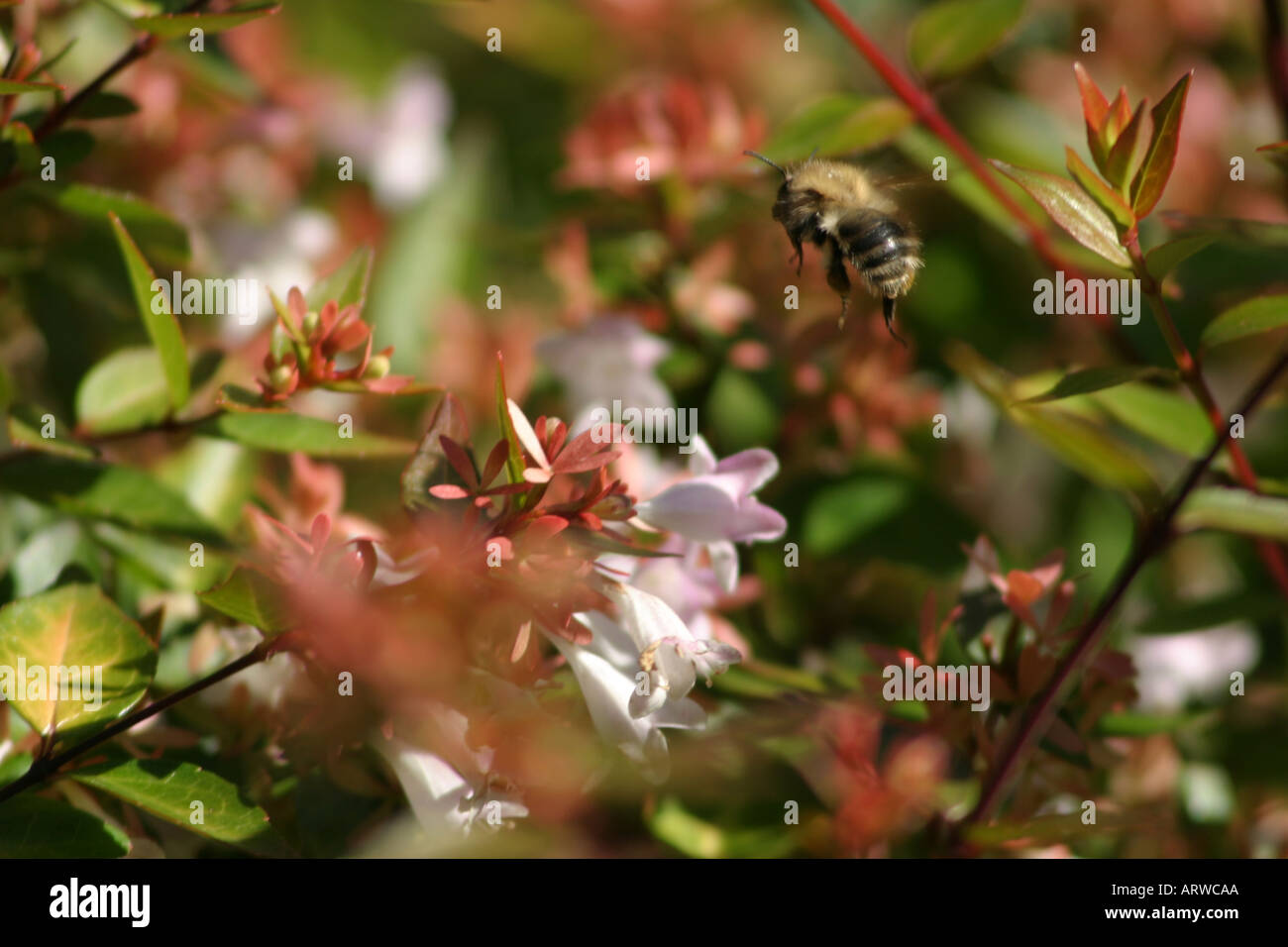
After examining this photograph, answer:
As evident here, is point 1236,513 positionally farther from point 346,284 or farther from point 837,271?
point 346,284

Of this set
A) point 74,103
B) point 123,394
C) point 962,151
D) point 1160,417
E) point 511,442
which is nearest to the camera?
point 511,442

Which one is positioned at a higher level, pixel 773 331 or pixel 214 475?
pixel 773 331

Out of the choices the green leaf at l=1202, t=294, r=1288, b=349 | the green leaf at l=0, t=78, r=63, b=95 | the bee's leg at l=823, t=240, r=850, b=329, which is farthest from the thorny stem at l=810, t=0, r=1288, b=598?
the green leaf at l=0, t=78, r=63, b=95

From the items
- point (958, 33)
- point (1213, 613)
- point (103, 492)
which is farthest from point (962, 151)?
point (103, 492)

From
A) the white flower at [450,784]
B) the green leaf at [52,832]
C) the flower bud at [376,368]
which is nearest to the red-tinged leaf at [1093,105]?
the flower bud at [376,368]

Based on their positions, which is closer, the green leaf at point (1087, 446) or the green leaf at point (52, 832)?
the green leaf at point (52, 832)

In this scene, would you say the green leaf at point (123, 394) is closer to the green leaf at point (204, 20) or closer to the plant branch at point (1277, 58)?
the green leaf at point (204, 20)

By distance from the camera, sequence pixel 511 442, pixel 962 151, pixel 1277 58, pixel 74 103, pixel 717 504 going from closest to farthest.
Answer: pixel 511 442, pixel 717 504, pixel 74 103, pixel 962 151, pixel 1277 58

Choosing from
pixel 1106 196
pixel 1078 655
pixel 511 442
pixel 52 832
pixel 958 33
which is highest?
pixel 958 33
